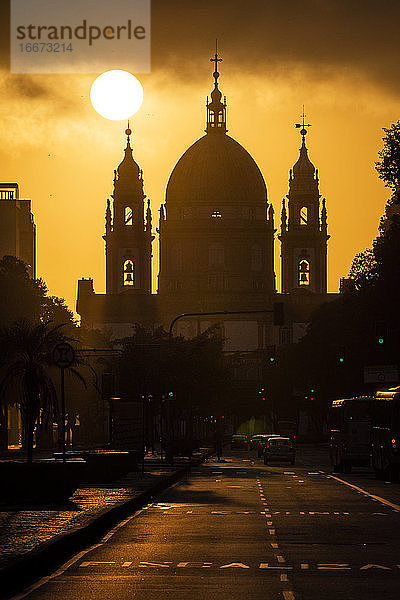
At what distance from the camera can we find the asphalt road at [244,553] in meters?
18.3

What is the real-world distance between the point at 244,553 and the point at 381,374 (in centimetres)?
6177

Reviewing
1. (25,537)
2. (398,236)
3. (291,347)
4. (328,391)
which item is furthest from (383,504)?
(291,347)

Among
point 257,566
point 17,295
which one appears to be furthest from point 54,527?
point 17,295

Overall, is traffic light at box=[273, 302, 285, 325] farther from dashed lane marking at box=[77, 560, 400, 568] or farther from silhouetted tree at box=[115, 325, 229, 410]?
dashed lane marking at box=[77, 560, 400, 568]

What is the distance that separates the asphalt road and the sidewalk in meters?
0.28

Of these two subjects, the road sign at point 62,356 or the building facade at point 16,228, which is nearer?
the road sign at point 62,356

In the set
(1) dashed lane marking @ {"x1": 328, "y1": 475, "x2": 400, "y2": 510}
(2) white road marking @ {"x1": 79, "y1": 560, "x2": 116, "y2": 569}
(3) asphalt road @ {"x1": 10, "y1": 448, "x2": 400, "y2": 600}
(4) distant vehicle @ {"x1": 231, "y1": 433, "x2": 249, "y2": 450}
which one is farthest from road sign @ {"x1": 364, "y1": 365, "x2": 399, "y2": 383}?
(2) white road marking @ {"x1": 79, "y1": 560, "x2": 116, "y2": 569}

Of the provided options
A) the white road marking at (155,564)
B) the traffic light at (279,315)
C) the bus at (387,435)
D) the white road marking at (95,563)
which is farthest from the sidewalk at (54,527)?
the traffic light at (279,315)

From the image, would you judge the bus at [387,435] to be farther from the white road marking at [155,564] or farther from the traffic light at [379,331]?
the white road marking at [155,564]

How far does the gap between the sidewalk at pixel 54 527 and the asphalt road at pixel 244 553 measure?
0.28m

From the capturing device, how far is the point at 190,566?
21.2 m

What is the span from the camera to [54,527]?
25.1 m

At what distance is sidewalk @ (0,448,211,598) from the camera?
19203 millimetres

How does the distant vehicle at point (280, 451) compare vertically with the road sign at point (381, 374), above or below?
below
